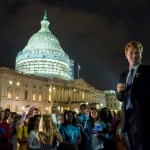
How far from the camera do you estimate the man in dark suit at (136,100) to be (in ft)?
9.07

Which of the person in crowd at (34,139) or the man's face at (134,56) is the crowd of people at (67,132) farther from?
the man's face at (134,56)

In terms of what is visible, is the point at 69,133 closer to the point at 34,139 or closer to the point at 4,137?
the point at 34,139

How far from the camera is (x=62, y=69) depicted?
10188cm

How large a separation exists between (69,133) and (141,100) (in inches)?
211

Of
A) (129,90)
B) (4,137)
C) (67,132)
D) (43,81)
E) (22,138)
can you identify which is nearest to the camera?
(129,90)

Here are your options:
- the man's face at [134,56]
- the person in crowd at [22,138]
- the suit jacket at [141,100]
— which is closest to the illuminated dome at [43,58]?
the person in crowd at [22,138]

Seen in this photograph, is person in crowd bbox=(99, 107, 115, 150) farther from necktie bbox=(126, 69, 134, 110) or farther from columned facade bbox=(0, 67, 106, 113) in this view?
columned facade bbox=(0, 67, 106, 113)

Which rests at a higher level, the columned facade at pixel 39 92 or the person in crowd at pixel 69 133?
the columned facade at pixel 39 92

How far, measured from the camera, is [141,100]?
112 inches

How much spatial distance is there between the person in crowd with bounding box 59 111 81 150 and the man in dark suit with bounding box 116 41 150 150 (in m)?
4.87

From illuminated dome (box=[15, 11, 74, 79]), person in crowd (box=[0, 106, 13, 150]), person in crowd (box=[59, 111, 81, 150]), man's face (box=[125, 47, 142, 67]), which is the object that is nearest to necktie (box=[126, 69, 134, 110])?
man's face (box=[125, 47, 142, 67])

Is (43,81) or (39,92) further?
(43,81)

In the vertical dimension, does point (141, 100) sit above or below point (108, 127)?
above

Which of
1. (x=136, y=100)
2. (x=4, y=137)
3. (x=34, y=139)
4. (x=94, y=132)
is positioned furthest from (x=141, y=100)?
(x=4, y=137)
